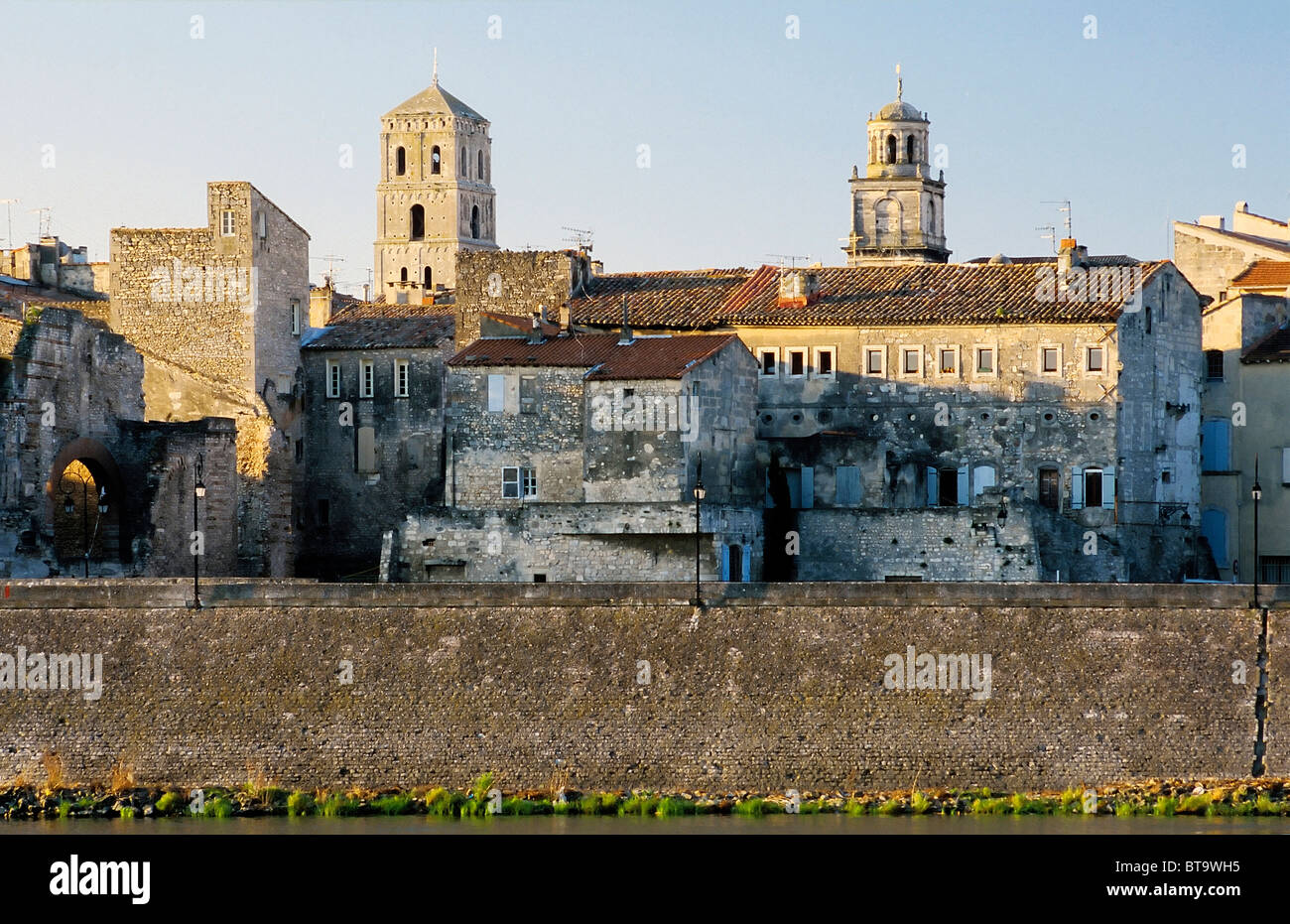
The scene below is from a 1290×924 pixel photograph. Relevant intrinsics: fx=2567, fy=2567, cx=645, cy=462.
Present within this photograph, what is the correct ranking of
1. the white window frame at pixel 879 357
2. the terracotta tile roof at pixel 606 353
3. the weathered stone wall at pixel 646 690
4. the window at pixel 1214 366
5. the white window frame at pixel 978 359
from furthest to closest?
the window at pixel 1214 366 → the white window frame at pixel 879 357 → the white window frame at pixel 978 359 → the terracotta tile roof at pixel 606 353 → the weathered stone wall at pixel 646 690

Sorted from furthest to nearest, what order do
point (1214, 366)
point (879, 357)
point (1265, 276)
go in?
point (1265, 276)
point (1214, 366)
point (879, 357)

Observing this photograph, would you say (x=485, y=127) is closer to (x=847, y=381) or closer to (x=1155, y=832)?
(x=847, y=381)

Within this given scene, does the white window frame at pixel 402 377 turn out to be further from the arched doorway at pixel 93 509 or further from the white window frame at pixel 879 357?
the white window frame at pixel 879 357

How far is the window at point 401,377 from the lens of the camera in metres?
69.4

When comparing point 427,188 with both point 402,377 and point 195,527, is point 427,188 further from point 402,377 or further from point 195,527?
point 195,527

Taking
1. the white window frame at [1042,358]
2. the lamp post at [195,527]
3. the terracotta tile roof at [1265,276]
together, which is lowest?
the lamp post at [195,527]

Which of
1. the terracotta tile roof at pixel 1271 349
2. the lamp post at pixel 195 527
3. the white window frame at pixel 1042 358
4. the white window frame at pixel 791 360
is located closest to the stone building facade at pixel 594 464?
the white window frame at pixel 791 360

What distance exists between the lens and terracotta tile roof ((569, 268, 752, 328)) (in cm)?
6525

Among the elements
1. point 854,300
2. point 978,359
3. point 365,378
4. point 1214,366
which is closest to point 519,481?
point 854,300

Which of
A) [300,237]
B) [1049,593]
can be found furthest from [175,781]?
[300,237]

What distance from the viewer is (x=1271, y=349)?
212 ft

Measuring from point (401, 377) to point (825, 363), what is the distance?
12.6 m

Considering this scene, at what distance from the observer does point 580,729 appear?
4500 cm

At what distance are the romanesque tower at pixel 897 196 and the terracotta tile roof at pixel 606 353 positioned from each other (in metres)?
32.5
